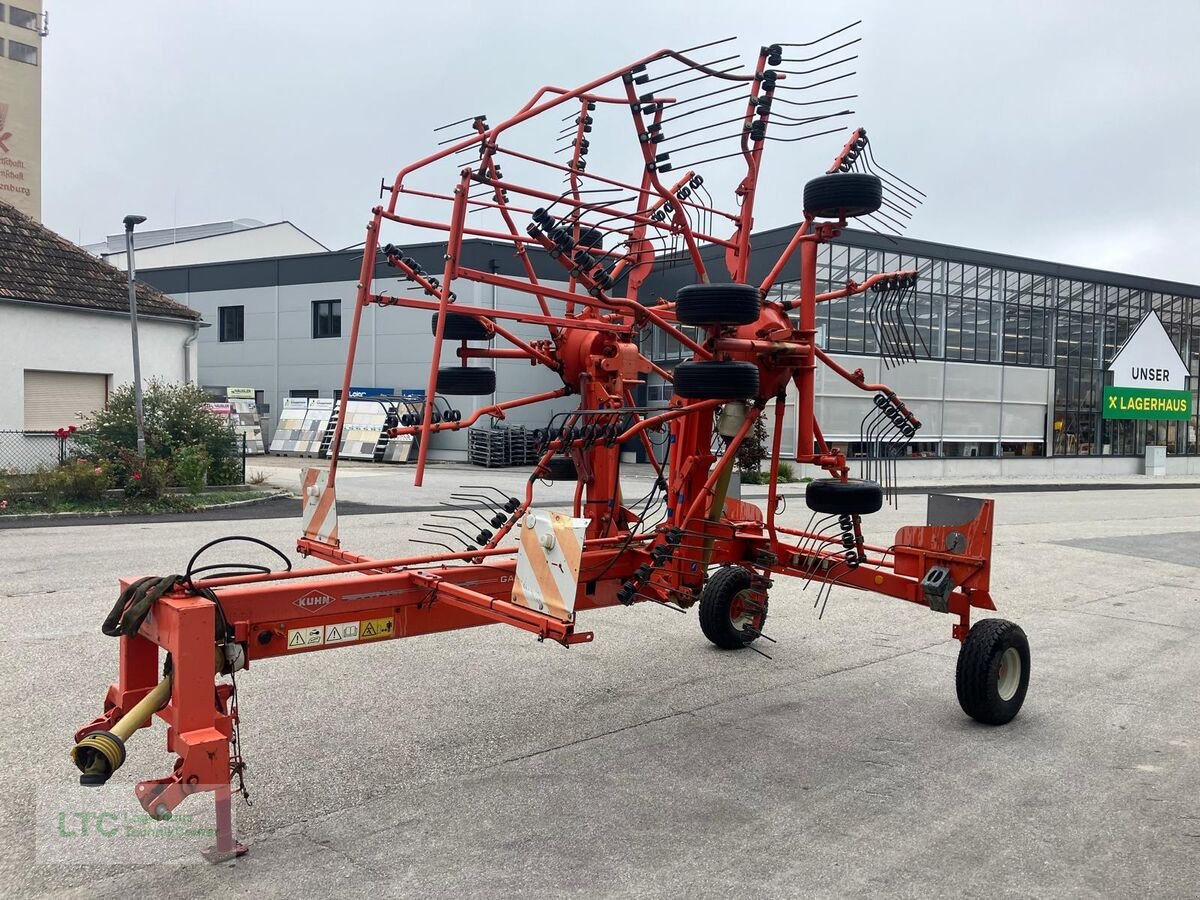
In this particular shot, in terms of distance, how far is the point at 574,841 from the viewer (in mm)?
3959

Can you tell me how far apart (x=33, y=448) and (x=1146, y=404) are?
3785cm

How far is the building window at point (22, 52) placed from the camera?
44031 mm

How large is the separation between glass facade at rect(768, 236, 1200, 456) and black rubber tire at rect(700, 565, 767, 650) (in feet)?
71.2

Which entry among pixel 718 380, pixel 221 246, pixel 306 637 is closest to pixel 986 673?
pixel 718 380

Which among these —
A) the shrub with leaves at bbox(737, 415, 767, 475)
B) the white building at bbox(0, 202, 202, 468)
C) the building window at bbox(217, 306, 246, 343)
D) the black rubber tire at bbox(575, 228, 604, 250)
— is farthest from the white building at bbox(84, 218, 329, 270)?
the black rubber tire at bbox(575, 228, 604, 250)

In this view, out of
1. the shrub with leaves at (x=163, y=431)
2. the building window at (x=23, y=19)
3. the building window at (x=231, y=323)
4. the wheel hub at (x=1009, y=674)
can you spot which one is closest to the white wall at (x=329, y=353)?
the building window at (x=231, y=323)

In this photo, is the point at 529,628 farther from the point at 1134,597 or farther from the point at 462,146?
the point at 1134,597

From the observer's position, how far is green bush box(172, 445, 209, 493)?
17.6m

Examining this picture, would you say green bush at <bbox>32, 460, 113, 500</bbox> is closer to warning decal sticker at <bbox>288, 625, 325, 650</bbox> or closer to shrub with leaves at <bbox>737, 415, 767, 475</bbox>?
shrub with leaves at <bbox>737, 415, 767, 475</bbox>

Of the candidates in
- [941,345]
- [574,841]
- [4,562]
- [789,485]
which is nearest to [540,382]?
[789,485]

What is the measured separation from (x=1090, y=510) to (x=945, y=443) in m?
11.8

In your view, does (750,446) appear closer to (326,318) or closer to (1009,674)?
(1009,674)

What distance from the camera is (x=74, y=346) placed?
2022 centimetres

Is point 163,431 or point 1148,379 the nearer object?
point 163,431
